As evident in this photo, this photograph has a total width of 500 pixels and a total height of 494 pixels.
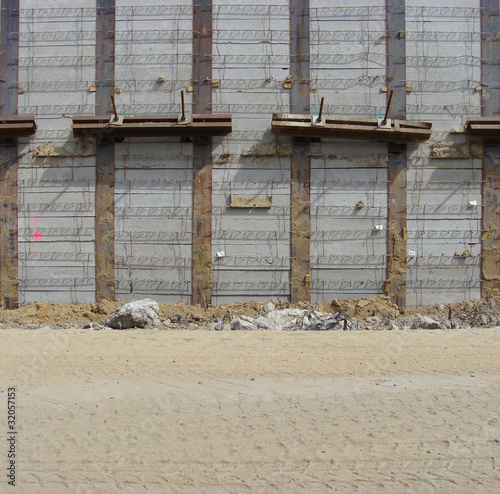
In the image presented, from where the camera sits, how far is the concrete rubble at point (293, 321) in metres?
8.35

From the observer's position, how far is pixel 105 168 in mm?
10367

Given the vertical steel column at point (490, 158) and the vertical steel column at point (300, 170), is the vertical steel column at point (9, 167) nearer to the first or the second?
the vertical steel column at point (300, 170)

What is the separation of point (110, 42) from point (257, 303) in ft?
23.0

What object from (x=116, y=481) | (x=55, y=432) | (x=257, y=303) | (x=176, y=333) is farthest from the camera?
(x=257, y=303)

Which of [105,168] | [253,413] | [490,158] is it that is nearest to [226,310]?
[105,168]

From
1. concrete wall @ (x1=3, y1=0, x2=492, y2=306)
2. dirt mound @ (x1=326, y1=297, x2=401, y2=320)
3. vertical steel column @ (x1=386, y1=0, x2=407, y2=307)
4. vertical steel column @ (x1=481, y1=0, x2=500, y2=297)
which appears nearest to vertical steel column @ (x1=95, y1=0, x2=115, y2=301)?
concrete wall @ (x1=3, y1=0, x2=492, y2=306)

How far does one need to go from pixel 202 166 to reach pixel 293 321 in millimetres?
4101

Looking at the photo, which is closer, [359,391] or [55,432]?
[55,432]

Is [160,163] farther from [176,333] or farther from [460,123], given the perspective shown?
[460,123]

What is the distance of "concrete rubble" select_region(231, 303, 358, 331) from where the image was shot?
8352 mm

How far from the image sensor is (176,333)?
7.32 metres

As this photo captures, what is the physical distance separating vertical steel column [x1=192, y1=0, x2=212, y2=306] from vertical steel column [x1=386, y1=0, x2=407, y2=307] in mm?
4143

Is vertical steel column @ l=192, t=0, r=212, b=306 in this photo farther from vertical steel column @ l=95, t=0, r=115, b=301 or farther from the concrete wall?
vertical steel column @ l=95, t=0, r=115, b=301

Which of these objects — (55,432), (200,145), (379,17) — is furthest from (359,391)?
(379,17)
